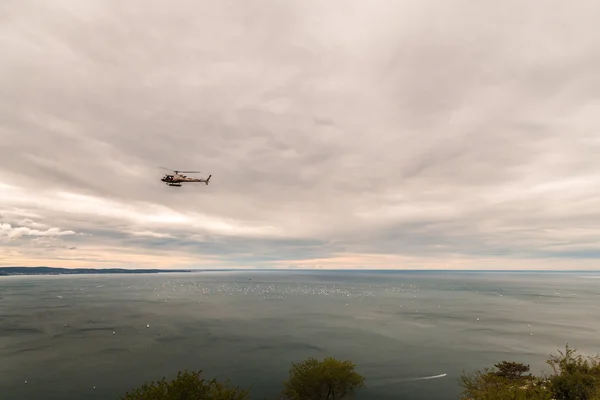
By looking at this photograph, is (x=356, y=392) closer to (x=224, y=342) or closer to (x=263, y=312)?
(x=224, y=342)

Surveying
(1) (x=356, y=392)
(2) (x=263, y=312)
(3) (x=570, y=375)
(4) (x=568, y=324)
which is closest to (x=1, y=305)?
(2) (x=263, y=312)

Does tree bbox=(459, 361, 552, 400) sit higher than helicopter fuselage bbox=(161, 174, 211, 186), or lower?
lower

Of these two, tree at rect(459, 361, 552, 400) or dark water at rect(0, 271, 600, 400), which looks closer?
tree at rect(459, 361, 552, 400)

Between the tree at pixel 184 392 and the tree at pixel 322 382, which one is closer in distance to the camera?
the tree at pixel 184 392

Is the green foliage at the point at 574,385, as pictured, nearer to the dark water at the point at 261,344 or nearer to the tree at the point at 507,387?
the tree at the point at 507,387

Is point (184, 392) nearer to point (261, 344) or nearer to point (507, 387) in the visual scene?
point (507, 387)

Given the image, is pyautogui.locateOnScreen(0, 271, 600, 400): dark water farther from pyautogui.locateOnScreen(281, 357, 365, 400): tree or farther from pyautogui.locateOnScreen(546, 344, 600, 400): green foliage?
pyautogui.locateOnScreen(546, 344, 600, 400): green foliage

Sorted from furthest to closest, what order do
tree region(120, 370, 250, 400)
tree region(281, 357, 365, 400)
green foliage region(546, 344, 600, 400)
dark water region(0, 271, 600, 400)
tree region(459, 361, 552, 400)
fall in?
1. dark water region(0, 271, 600, 400)
2. tree region(281, 357, 365, 400)
3. green foliage region(546, 344, 600, 400)
4. tree region(459, 361, 552, 400)
5. tree region(120, 370, 250, 400)

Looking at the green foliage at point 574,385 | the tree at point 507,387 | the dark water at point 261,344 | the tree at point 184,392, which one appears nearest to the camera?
the tree at point 184,392

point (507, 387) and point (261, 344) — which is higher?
point (507, 387)

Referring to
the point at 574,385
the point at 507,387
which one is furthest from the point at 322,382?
the point at 574,385

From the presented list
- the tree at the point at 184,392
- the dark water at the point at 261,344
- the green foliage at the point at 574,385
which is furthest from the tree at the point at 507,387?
the tree at the point at 184,392

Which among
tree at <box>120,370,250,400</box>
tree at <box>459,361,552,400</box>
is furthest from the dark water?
tree at <box>120,370,250,400</box>
